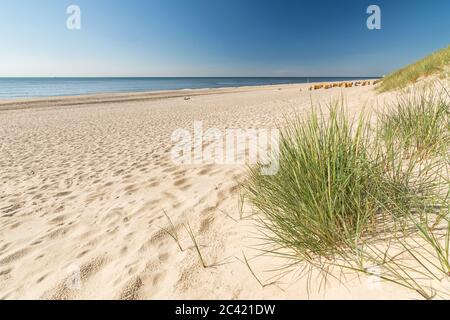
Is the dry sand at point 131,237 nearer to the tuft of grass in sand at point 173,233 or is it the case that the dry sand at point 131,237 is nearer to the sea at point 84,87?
the tuft of grass in sand at point 173,233

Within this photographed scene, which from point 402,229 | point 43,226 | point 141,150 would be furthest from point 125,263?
point 141,150

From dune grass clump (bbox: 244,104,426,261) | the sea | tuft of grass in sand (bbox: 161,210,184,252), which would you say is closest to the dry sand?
tuft of grass in sand (bbox: 161,210,184,252)

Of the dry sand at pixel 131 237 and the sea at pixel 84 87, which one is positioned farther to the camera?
the sea at pixel 84 87

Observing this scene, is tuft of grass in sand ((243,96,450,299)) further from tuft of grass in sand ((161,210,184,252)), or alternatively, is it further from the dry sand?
tuft of grass in sand ((161,210,184,252))

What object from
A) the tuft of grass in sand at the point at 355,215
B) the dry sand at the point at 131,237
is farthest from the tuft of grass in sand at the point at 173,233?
the tuft of grass in sand at the point at 355,215

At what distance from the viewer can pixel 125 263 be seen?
1.92 metres

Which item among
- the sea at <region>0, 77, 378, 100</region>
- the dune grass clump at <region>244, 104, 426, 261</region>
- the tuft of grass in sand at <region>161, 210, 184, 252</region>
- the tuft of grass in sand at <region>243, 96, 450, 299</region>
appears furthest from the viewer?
the sea at <region>0, 77, 378, 100</region>

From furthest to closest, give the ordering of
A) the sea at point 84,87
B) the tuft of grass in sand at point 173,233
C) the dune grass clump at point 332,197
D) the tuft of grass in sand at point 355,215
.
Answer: the sea at point 84,87 < the tuft of grass in sand at point 173,233 < the dune grass clump at point 332,197 < the tuft of grass in sand at point 355,215

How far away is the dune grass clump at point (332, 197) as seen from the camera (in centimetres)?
146

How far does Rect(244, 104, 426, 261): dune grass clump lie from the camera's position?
1.46m

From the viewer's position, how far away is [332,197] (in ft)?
5.02

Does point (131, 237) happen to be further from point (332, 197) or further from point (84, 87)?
point (84, 87)
